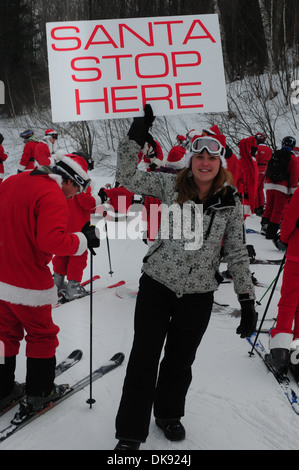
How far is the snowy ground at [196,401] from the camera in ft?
8.39

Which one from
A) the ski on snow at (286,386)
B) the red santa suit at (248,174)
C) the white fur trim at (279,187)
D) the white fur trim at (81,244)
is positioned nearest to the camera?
the white fur trim at (81,244)

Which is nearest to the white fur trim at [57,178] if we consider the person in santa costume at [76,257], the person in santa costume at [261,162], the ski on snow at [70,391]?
the ski on snow at [70,391]

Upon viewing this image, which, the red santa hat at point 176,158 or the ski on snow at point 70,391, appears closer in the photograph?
the ski on snow at point 70,391

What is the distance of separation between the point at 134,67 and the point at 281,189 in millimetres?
5168

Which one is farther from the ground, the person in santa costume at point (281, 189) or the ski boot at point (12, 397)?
the person in santa costume at point (281, 189)

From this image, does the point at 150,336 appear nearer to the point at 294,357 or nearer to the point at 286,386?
the point at 286,386

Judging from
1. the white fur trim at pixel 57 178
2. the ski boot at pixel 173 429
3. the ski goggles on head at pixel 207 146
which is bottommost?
the ski boot at pixel 173 429

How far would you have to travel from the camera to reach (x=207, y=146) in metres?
2.32

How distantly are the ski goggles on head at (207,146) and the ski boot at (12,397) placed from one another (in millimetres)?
1980

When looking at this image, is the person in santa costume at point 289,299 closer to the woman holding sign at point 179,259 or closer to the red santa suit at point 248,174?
the woman holding sign at point 179,259

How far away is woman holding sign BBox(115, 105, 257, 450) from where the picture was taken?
2287 mm

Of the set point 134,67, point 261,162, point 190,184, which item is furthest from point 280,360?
point 261,162

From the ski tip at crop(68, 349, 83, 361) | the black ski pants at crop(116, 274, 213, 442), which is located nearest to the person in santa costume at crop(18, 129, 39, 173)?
the ski tip at crop(68, 349, 83, 361)

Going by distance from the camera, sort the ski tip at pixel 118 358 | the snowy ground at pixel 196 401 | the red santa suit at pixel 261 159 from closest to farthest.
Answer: the snowy ground at pixel 196 401
the ski tip at pixel 118 358
the red santa suit at pixel 261 159
